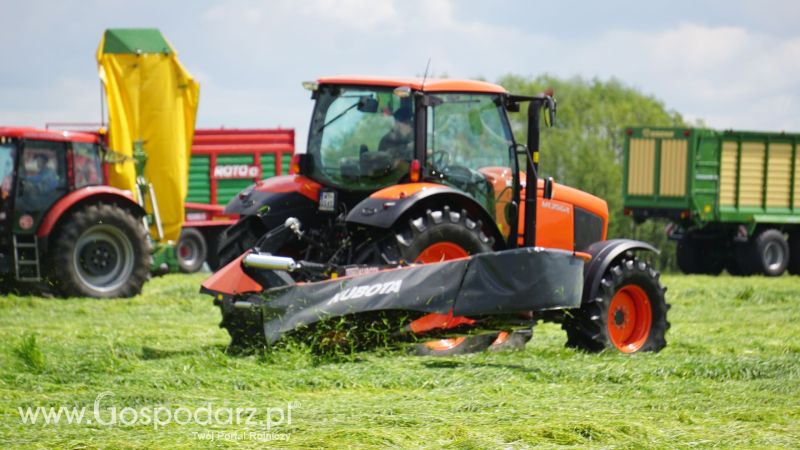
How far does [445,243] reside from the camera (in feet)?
29.1

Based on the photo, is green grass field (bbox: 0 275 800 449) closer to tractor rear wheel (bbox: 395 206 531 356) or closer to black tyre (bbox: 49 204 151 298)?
tractor rear wheel (bbox: 395 206 531 356)

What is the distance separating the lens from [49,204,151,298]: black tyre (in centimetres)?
1362

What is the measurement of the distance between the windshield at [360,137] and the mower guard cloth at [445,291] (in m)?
1.05

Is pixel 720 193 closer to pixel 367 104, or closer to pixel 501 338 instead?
pixel 501 338

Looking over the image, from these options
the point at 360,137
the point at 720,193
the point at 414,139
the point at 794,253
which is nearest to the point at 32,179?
the point at 360,137

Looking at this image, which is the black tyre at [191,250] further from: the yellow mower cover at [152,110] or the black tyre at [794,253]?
the black tyre at [794,253]

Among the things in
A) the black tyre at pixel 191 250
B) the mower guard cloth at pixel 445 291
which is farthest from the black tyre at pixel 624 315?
the black tyre at pixel 191 250

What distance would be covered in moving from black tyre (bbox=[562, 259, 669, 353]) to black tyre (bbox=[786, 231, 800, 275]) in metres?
12.9

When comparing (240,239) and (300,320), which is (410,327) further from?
(240,239)

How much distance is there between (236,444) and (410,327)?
10.2ft

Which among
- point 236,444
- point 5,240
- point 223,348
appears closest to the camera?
point 236,444

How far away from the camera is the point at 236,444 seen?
552 centimetres

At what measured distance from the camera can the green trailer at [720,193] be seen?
20891 millimetres

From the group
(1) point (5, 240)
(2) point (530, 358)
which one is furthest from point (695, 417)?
(1) point (5, 240)
